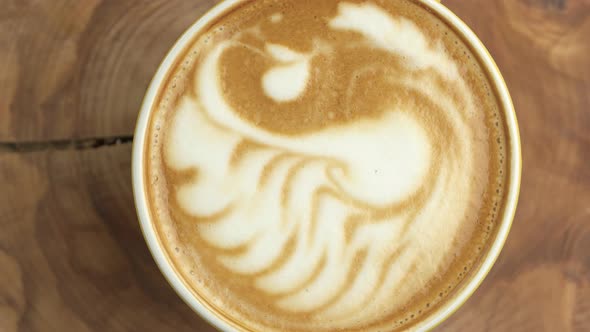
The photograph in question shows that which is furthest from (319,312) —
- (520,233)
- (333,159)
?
(520,233)

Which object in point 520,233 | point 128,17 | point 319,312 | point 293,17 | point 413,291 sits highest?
point 293,17

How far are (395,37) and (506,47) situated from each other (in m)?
0.40

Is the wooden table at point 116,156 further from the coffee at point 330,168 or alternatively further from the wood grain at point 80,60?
the coffee at point 330,168

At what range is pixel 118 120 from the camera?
4.89 feet

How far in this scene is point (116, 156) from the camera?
4.87 ft

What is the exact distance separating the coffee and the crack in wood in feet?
0.88

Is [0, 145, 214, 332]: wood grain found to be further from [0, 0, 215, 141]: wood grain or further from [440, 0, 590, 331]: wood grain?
[440, 0, 590, 331]: wood grain

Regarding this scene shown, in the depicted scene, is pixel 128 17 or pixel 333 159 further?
pixel 128 17

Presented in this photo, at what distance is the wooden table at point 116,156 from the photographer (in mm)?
1495

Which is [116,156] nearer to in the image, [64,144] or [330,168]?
[64,144]

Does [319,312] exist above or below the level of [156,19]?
below

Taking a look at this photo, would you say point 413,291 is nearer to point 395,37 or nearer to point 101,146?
point 395,37

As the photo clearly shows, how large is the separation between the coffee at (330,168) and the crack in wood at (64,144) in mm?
268

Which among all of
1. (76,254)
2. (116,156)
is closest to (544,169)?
(116,156)
